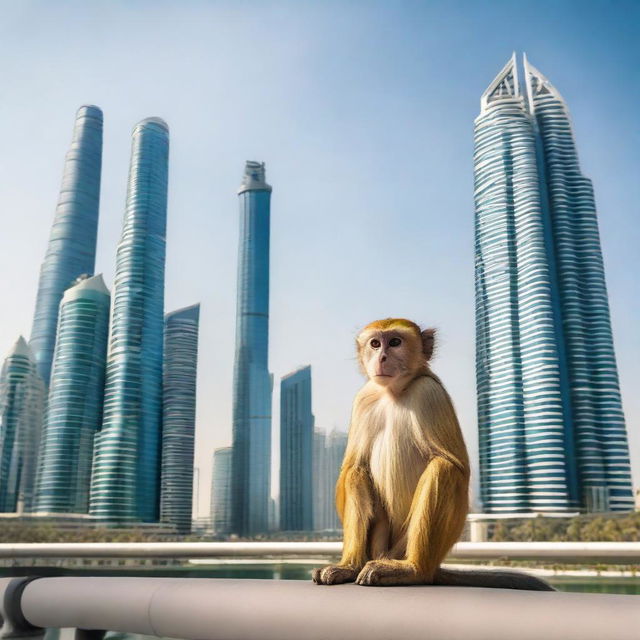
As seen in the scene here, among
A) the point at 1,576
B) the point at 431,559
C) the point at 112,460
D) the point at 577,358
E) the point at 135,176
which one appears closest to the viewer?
the point at 431,559

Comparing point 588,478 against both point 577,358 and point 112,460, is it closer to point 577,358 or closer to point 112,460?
point 577,358

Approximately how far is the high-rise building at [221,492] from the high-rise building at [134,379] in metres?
12.4

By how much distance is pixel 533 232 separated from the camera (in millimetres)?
43625

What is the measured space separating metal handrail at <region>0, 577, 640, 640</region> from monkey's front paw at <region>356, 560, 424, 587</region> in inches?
3.4

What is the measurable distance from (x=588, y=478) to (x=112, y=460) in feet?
106

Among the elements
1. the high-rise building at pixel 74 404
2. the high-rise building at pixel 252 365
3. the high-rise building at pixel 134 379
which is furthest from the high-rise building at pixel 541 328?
the high-rise building at pixel 252 365

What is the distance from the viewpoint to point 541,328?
133 feet

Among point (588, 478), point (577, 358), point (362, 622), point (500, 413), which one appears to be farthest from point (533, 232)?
point (362, 622)

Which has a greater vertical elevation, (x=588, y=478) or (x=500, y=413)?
(x=500, y=413)

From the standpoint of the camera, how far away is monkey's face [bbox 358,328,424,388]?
1616 mm

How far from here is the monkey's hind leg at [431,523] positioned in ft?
4.58

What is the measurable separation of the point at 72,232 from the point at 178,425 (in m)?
22.4

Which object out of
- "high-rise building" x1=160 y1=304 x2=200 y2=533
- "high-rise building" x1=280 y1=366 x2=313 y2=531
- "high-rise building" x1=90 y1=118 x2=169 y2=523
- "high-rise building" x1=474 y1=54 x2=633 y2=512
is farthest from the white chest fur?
"high-rise building" x1=280 y1=366 x2=313 y2=531

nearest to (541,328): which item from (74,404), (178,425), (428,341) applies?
(178,425)
